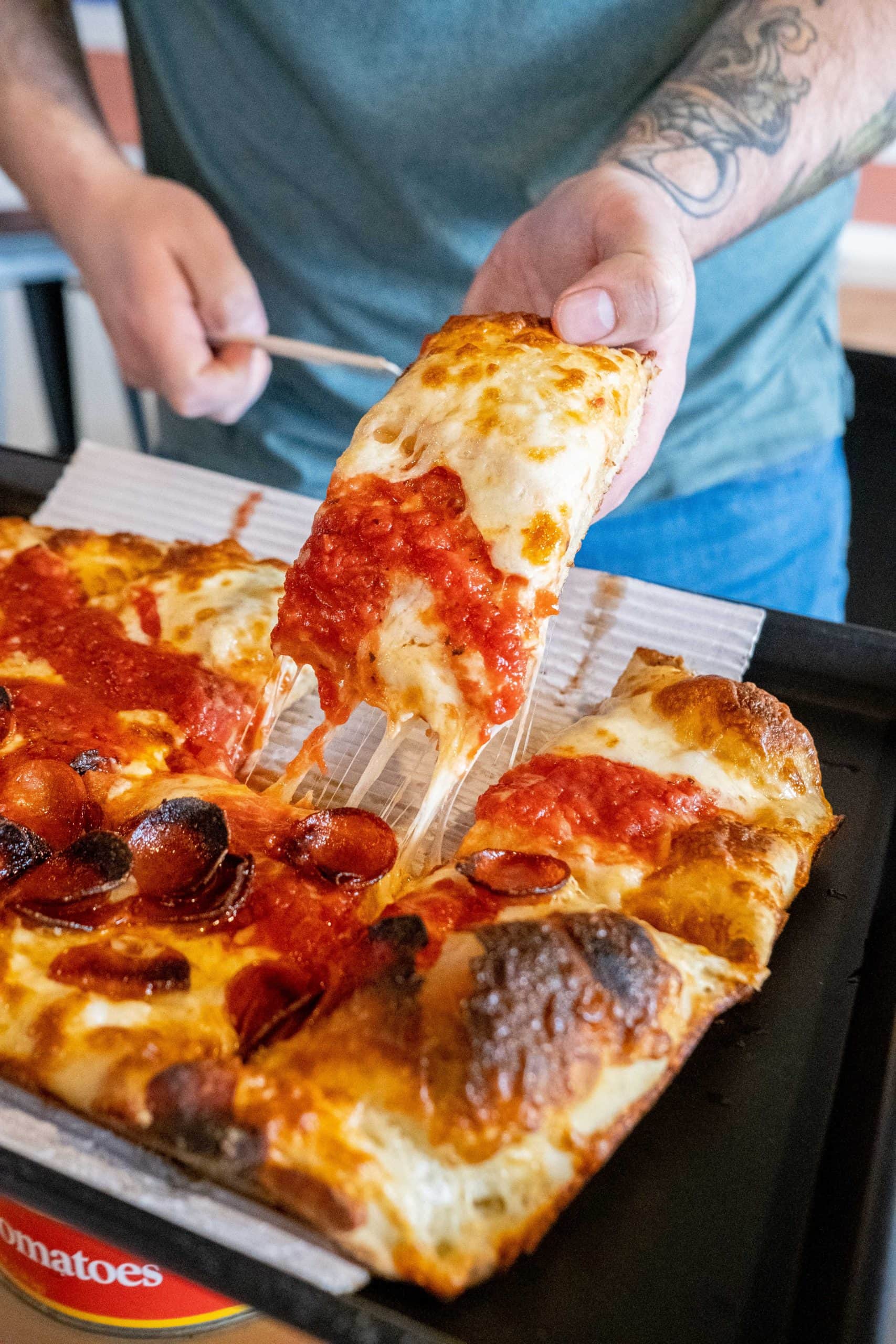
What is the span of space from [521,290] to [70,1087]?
1.83m

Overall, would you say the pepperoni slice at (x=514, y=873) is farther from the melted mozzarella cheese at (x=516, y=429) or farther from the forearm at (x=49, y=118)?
the forearm at (x=49, y=118)

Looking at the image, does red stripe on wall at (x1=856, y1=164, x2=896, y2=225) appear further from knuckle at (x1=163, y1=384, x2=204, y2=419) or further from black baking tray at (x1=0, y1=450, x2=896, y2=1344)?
black baking tray at (x1=0, y1=450, x2=896, y2=1344)

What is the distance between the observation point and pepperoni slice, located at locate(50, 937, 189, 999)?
150 centimetres

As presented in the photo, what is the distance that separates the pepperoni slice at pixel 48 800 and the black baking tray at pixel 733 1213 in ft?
1.97

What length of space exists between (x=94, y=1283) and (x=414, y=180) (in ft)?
8.55

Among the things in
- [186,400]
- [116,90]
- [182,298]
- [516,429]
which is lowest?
[116,90]

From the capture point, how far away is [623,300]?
6.35ft

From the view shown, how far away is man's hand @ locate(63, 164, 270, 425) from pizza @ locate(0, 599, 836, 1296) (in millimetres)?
1281

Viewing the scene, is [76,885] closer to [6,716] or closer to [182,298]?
[6,716]

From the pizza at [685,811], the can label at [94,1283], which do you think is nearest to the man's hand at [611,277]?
the pizza at [685,811]

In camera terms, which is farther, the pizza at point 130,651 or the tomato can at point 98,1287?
the pizza at point 130,651

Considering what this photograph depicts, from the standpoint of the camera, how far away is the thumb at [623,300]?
193 centimetres

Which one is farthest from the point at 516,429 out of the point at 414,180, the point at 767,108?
the point at 414,180

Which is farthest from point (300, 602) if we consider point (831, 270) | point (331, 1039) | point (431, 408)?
point (831, 270)
